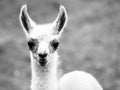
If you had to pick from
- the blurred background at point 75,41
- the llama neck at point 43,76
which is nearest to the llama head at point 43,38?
the llama neck at point 43,76

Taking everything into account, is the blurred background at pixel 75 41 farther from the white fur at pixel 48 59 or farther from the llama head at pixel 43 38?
the llama head at pixel 43 38

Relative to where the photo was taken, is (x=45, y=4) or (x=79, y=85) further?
(x=45, y=4)

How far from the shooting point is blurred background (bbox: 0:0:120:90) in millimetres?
10789

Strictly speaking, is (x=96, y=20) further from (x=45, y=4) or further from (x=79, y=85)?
(x=79, y=85)

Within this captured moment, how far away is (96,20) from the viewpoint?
1477 cm

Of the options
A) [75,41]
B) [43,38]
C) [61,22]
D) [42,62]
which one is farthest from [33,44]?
[75,41]

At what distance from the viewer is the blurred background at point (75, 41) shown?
35.4 ft

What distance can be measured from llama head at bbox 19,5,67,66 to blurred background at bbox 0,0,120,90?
5.15 m

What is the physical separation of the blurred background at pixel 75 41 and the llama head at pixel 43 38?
5.15 meters

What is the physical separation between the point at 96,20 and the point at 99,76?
4.50 meters

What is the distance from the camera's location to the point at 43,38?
179 inches

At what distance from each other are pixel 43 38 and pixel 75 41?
343 inches

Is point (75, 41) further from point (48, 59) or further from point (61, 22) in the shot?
point (48, 59)

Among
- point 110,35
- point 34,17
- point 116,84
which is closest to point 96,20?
point 110,35
